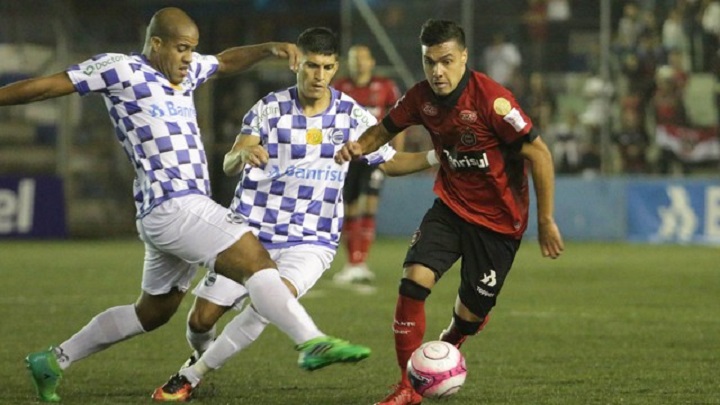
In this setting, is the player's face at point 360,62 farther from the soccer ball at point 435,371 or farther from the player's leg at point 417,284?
the soccer ball at point 435,371

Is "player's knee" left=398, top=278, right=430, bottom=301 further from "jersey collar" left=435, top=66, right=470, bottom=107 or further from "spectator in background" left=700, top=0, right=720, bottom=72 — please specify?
"spectator in background" left=700, top=0, right=720, bottom=72

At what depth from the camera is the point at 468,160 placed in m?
7.42

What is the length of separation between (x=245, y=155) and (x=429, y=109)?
942 mm

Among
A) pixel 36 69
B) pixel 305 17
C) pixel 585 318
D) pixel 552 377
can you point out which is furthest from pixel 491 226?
pixel 305 17

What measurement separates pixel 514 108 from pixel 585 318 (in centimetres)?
483

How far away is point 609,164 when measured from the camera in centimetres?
2175

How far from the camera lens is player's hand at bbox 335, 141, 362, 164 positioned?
7.41m

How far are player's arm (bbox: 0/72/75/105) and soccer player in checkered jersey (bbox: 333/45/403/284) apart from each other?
7948mm

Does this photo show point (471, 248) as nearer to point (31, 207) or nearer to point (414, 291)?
point (414, 291)

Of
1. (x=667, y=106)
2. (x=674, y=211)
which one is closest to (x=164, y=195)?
(x=674, y=211)

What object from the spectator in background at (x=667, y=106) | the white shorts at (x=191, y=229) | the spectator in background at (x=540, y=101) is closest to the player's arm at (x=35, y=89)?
the white shorts at (x=191, y=229)

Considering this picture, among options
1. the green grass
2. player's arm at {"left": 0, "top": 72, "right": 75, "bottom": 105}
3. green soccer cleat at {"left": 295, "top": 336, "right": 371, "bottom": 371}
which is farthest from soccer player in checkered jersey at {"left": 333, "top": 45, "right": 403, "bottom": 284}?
green soccer cleat at {"left": 295, "top": 336, "right": 371, "bottom": 371}

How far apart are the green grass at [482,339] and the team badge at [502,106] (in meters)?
1.45

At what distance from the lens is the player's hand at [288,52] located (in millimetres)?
7668
